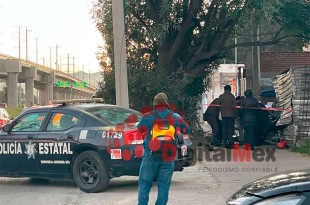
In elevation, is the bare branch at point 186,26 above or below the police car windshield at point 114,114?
Result: above

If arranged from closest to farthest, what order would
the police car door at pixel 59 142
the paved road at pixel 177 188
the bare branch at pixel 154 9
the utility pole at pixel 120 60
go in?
the paved road at pixel 177 188 → the police car door at pixel 59 142 → the utility pole at pixel 120 60 → the bare branch at pixel 154 9

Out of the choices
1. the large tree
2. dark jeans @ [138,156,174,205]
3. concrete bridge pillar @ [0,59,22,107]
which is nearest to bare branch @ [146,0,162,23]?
the large tree

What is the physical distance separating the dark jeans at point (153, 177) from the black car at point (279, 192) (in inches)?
104

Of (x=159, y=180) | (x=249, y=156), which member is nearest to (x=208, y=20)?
(x=249, y=156)

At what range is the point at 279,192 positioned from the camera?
4.48 meters

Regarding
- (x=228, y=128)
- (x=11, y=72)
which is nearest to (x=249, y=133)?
(x=228, y=128)

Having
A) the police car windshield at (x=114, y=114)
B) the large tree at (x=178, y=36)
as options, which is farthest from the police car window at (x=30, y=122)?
the large tree at (x=178, y=36)

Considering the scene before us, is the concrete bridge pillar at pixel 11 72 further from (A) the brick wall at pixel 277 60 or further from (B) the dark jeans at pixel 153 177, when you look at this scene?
(B) the dark jeans at pixel 153 177

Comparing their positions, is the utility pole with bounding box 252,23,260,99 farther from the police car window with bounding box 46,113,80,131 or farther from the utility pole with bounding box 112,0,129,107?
the police car window with bounding box 46,113,80,131

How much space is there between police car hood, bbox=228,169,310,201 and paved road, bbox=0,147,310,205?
3672 millimetres

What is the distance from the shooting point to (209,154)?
15.0 m

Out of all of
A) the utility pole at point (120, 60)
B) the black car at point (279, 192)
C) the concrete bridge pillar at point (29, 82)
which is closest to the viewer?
the black car at point (279, 192)

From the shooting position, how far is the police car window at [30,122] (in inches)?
409

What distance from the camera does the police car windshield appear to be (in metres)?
10.1
